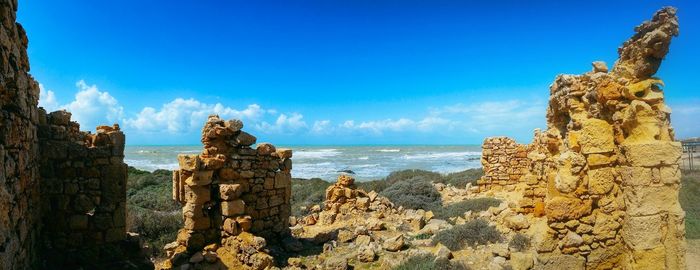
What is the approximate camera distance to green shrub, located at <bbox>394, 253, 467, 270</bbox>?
6850 millimetres

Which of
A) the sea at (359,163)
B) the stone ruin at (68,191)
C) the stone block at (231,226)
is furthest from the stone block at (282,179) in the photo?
the sea at (359,163)

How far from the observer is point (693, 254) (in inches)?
323

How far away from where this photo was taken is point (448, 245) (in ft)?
27.9

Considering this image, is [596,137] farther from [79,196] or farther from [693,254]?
[79,196]

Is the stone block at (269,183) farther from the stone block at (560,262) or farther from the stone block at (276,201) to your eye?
the stone block at (560,262)

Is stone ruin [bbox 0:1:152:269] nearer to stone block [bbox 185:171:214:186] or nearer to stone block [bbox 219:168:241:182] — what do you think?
stone block [bbox 185:171:214:186]

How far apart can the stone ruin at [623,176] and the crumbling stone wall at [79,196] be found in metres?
7.27

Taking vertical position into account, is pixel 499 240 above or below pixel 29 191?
below

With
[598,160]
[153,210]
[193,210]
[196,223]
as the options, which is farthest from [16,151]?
[153,210]

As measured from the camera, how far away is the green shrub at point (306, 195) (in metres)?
17.0

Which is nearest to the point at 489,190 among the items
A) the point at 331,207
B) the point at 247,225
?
the point at 331,207

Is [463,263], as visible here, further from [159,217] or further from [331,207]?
[159,217]

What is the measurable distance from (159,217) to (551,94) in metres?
11.8

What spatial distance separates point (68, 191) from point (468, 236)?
8122 mm
